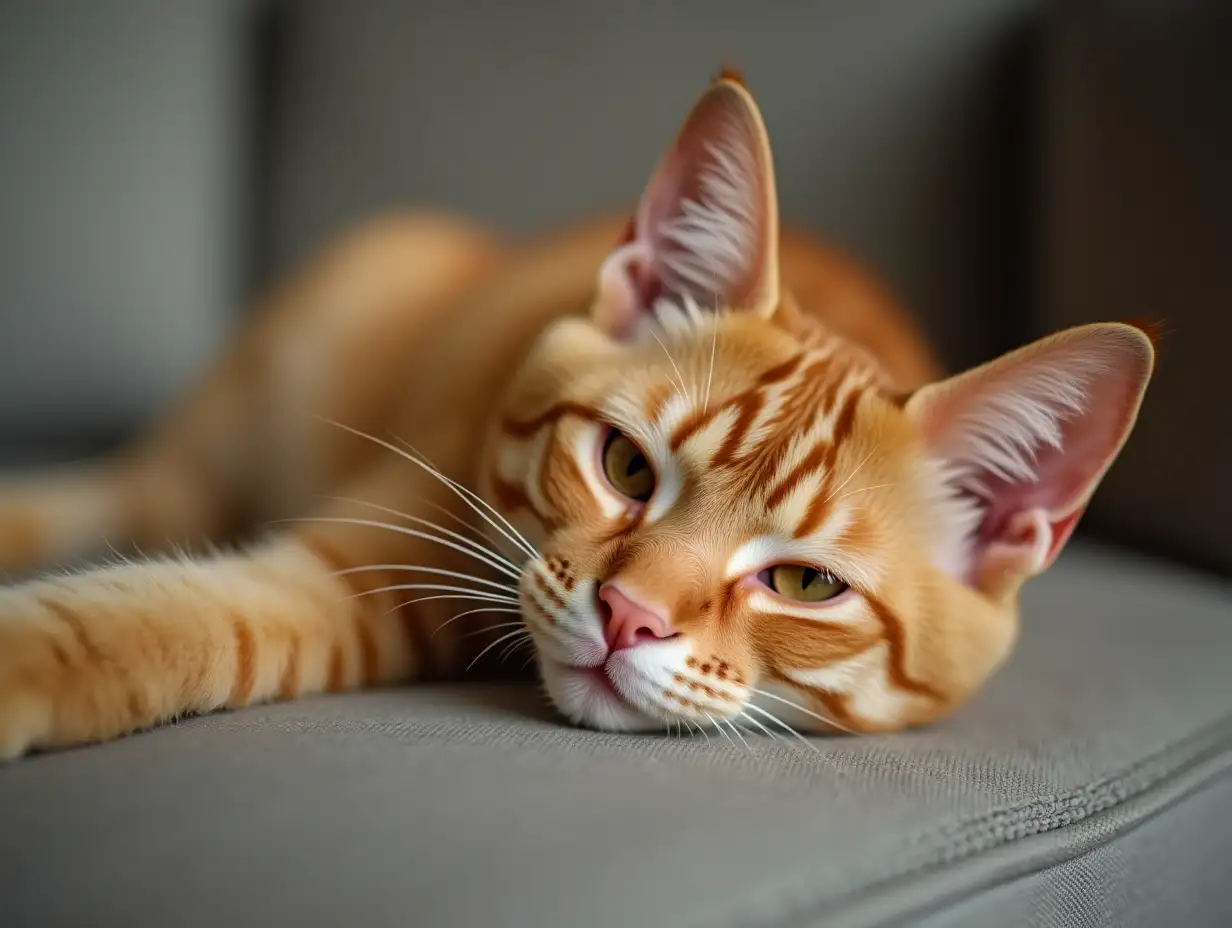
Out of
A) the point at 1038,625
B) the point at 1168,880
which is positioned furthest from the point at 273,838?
the point at 1038,625

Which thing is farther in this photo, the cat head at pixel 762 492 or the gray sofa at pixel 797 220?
the cat head at pixel 762 492

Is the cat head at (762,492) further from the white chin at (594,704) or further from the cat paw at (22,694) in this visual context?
the cat paw at (22,694)

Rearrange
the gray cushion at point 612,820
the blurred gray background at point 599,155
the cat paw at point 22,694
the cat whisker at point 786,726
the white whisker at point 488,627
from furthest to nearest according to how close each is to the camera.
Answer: the blurred gray background at point 599,155
the white whisker at point 488,627
the cat whisker at point 786,726
the cat paw at point 22,694
the gray cushion at point 612,820

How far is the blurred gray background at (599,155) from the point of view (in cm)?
123

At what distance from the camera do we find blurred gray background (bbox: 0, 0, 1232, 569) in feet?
4.04

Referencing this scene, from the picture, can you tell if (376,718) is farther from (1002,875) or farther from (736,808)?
(1002,875)

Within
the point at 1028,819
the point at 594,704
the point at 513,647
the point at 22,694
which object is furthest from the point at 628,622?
the point at 22,694

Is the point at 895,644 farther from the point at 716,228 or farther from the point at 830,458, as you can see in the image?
the point at 716,228

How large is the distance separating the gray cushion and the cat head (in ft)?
0.17

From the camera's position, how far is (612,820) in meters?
0.63

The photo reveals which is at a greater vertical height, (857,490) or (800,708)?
(857,490)

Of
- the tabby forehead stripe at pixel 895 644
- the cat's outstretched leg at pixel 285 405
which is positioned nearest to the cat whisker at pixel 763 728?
the tabby forehead stripe at pixel 895 644

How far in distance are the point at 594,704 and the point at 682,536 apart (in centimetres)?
14

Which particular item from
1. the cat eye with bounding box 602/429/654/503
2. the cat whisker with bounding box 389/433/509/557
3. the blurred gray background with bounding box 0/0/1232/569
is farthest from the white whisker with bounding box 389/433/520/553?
the blurred gray background with bounding box 0/0/1232/569
